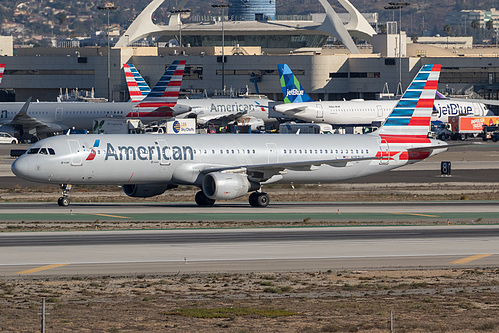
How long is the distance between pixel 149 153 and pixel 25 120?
75.6 m

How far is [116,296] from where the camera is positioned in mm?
27734

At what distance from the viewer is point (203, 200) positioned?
54.8 meters

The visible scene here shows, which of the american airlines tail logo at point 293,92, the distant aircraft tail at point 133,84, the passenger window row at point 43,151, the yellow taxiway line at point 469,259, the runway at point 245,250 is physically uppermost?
the distant aircraft tail at point 133,84

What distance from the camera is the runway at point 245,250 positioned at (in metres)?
33.1

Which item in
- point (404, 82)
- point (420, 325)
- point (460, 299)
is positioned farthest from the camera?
point (404, 82)

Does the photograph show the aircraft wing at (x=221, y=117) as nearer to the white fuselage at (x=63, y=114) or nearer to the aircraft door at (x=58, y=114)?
the white fuselage at (x=63, y=114)

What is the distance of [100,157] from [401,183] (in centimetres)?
2993

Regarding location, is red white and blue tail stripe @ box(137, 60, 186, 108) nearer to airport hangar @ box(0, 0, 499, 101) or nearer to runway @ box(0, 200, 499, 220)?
runway @ box(0, 200, 499, 220)

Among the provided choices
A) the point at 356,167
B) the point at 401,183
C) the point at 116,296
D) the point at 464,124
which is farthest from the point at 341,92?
the point at 116,296

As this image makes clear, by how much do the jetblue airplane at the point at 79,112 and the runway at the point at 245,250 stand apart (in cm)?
7716

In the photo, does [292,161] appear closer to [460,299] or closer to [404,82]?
[460,299]

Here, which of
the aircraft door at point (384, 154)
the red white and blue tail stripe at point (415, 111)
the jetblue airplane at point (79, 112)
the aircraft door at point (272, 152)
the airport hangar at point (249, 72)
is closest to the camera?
the aircraft door at point (272, 152)

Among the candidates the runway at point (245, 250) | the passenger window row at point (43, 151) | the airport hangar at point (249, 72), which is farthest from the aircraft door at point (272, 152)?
the airport hangar at point (249, 72)

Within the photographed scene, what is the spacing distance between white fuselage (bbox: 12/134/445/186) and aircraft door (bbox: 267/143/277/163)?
6 cm
